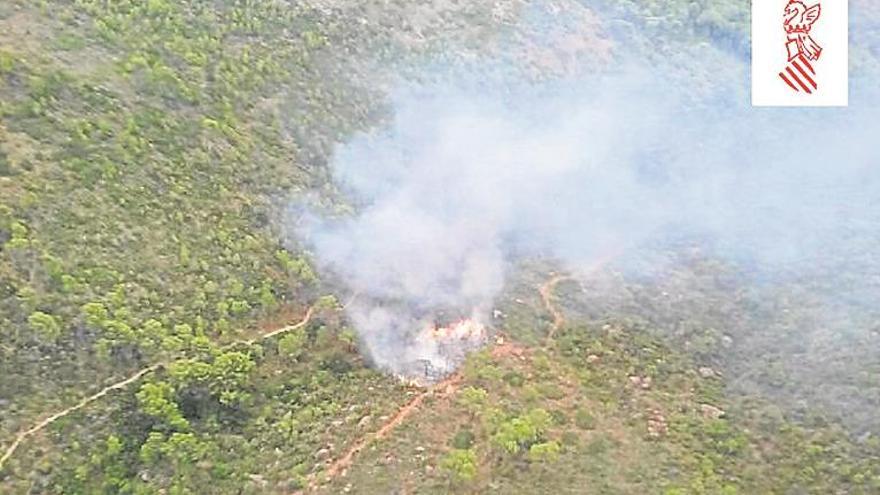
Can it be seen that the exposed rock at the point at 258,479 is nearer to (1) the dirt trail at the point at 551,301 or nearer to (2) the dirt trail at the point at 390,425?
(2) the dirt trail at the point at 390,425

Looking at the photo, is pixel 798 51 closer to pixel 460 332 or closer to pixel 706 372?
pixel 706 372

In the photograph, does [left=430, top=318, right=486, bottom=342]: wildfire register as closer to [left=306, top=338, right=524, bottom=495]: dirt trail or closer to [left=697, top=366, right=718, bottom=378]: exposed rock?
[left=306, top=338, right=524, bottom=495]: dirt trail

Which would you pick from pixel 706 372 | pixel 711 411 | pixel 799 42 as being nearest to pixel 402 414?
pixel 711 411

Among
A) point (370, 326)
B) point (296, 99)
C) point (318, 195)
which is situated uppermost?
point (296, 99)

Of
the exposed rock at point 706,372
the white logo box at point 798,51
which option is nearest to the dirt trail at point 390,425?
the exposed rock at point 706,372

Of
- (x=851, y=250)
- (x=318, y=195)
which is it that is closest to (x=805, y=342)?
(x=851, y=250)

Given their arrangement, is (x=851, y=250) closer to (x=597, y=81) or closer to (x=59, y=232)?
(x=597, y=81)

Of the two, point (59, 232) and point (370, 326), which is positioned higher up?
point (59, 232)
